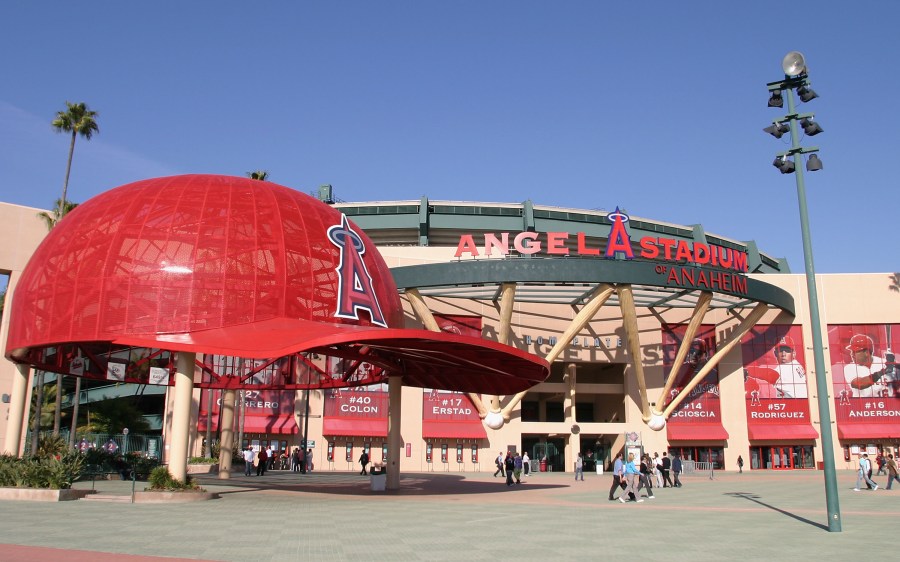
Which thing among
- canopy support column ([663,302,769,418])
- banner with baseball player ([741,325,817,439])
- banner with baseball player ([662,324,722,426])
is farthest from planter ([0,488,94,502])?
banner with baseball player ([741,325,817,439])

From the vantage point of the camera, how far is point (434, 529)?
1727cm

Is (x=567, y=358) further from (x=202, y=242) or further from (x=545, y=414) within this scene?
(x=202, y=242)

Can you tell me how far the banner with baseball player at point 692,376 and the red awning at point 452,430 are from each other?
14.5m

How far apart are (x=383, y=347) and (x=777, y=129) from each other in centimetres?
1342

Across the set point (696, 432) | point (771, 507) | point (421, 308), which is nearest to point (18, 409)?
point (421, 308)

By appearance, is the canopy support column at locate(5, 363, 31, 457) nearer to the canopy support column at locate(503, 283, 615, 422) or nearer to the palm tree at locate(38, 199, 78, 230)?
the palm tree at locate(38, 199, 78, 230)

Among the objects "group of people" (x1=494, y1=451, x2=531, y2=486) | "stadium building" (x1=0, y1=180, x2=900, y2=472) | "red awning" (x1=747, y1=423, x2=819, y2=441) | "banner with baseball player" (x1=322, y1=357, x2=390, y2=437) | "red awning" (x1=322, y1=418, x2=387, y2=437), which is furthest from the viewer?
"red awning" (x1=747, y1=423, x2=819, y2=441)

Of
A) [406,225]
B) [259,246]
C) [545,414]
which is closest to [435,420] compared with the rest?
[545,414]

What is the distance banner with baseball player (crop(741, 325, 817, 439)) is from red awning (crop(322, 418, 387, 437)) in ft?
91.7

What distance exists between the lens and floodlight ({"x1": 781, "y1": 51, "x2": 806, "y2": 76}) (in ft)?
61.8

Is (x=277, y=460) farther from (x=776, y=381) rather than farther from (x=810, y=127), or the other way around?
(x=810, y=127)

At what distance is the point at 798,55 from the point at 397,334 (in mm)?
13200

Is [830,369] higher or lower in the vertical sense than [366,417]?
higher

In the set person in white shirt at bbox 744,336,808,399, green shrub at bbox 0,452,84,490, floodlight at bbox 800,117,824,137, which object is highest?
floodlight at bbox 800,117,824,137
